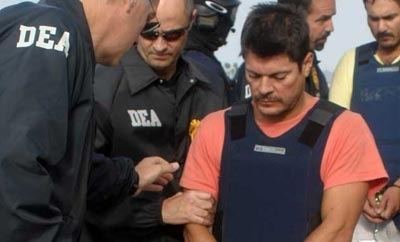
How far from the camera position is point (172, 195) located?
140 inches

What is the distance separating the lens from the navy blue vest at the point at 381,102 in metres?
3.98

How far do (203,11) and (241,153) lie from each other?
1.66 meters

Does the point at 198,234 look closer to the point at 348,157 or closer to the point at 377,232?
the point at 348,157

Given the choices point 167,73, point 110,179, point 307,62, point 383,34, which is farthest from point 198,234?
point 383,34


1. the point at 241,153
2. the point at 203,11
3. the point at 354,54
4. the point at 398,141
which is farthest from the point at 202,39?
the point at 241,153

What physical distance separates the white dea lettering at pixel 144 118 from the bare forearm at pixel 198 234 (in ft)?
1.65

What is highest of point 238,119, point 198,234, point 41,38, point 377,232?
point 41,38

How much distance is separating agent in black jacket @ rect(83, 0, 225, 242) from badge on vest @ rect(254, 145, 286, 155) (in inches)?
13.2

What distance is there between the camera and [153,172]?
10.6 ft

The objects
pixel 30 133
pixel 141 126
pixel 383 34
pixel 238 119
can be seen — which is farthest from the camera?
pixel 383 34

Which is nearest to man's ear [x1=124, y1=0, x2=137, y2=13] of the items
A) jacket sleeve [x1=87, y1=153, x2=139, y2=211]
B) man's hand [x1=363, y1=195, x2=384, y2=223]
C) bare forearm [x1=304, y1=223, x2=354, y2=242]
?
jacket sleeve [x1=87, y1=153, x2=139, y2=211]

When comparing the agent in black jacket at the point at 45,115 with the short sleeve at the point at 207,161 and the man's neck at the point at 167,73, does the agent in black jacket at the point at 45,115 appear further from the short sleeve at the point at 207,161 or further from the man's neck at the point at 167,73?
the man's neck at the point at 167,73

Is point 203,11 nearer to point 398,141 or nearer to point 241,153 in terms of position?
point 398,141

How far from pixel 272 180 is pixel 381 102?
3.70 feet
